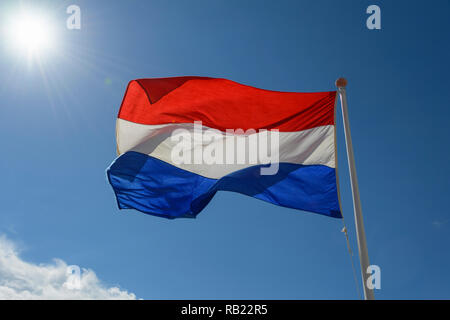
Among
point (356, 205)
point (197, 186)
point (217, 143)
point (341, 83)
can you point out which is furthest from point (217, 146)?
point (356, 205)

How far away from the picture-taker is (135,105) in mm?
9711

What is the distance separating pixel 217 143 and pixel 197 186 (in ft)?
4.25

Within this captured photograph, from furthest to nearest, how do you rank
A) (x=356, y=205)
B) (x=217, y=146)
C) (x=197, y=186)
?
(x=217, y=146)
(x=197, y=186)
(x=356, y=205)

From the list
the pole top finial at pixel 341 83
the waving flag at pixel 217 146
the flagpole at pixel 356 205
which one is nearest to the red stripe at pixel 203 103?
the waving flag at pixel 217 146

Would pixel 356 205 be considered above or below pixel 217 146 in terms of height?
below

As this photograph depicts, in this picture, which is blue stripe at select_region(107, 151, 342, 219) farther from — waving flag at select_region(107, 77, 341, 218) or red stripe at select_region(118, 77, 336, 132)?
red stripe at select_region(118, 77, 336, 132)

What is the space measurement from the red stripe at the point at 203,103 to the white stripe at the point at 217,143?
0.76 feet

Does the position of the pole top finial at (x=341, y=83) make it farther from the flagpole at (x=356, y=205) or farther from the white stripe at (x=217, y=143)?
the white stripe at (x=217, y=143)

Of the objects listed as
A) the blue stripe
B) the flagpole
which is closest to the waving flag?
the blue stripe

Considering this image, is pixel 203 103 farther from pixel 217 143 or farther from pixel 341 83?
pixel 341 83

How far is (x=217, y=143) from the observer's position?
9.48 meters

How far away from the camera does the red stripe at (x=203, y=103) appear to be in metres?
9.36

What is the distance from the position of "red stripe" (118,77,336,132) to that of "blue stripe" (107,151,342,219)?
1.26 m
